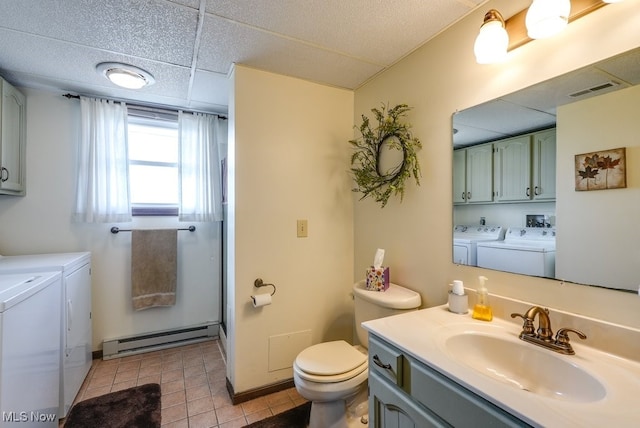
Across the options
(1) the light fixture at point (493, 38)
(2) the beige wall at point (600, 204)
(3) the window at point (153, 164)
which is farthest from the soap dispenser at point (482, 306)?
(3) the window at point (153, 164)

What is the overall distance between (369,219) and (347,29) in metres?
1.17

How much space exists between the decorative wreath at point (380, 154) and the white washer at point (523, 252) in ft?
1.76

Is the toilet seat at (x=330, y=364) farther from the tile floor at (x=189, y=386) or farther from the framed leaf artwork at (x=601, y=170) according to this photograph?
the framed leaf artwork at (x=601, y=170)

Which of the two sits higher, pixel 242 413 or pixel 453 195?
pixel 453 195

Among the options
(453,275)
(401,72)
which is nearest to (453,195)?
(453,275)

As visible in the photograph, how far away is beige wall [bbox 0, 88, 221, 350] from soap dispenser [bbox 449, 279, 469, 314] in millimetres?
2265

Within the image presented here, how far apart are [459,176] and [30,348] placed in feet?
7.12

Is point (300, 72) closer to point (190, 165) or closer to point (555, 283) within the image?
point (190, 165)

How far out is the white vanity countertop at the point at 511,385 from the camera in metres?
0.63

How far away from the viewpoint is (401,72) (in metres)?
→ 1.75

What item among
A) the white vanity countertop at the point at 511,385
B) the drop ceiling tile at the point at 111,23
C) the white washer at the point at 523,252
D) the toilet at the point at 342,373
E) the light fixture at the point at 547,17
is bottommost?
the toilet at the point at 342,373

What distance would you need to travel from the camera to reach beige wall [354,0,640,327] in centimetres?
95

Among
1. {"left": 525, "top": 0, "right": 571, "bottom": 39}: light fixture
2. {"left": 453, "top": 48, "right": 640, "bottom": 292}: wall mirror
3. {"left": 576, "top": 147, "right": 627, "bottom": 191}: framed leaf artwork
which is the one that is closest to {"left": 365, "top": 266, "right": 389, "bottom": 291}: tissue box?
{"left": 453, "top": 48, "right": 640, "bottom": 292}: wall mirror

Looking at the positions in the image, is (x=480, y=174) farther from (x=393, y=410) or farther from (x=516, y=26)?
(x=393, y=410)
